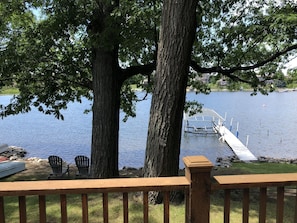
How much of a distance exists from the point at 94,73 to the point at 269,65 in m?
5.13

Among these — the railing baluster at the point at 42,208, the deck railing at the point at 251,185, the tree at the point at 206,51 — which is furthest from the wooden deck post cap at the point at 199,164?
the tree at the point at 206,51

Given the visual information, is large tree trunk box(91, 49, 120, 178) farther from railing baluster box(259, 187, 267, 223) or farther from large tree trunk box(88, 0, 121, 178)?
railing baluster box(259, 187, 267, 223)

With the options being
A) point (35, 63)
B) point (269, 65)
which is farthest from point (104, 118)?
point (269, 65)

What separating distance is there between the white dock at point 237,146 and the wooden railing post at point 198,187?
48.9 feet

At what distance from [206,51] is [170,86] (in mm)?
3819

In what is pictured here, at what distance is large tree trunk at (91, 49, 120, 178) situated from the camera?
6168mm

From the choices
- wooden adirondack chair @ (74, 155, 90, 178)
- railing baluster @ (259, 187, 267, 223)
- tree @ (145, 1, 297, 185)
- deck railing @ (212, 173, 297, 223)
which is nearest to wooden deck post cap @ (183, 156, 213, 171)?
deck railing @ (212, 173, 297, 223)

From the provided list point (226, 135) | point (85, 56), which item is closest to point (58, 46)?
point (85, 56)

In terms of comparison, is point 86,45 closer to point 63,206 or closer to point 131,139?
point 63,206

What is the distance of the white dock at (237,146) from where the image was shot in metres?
16.2

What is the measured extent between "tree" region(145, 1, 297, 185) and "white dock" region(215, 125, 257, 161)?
8188 mm

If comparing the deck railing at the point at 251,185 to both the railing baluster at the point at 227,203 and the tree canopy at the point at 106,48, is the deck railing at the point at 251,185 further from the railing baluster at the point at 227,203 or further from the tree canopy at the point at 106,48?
the tree canopy at the point at 106,48

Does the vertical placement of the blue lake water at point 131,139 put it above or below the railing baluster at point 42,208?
below

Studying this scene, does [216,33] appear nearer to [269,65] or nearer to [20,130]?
[269,65]
